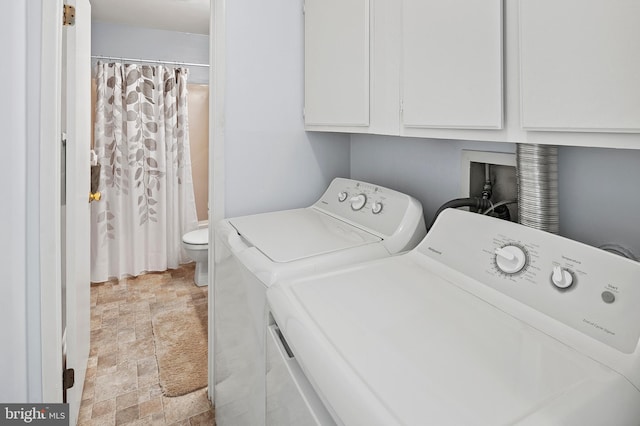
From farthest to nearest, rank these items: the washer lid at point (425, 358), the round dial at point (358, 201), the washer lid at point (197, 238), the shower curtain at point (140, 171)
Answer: the shower curtain at point (140, 171) < the washer lid at point (197, 238) < the round dial at point (358, 201) < the washer lid at point (425, 358)

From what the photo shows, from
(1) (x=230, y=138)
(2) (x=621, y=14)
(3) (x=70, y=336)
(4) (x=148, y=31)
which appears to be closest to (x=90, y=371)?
(3) (x=70, y=336)

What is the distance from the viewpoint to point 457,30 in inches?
39.6

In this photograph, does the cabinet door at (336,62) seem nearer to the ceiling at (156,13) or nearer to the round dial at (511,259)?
the round dial at (511,259)

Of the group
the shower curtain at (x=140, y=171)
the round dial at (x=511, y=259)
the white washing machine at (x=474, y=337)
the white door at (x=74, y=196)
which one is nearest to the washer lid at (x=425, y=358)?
the white washing machine at (x=474, y=337)

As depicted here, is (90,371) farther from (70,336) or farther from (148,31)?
(148,31)

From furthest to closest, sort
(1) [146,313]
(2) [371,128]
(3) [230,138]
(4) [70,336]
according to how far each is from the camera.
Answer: (1) [146,313] → (3) [230,138] → (4) [70,336] → (2) [371,128]

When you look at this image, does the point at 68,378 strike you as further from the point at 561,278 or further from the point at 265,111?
the point at 561,278

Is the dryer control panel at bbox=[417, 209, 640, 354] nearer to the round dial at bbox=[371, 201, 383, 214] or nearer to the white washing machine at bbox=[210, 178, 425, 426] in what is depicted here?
the white washing machine at bbox=[210, 178, 425, 426]

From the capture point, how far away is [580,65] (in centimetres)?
74

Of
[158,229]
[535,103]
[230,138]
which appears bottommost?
[158,229]

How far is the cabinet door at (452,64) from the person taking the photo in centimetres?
92

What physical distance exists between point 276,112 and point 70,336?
1384 mm

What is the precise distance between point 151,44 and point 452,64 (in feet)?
11.5

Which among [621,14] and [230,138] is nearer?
[621,14]
